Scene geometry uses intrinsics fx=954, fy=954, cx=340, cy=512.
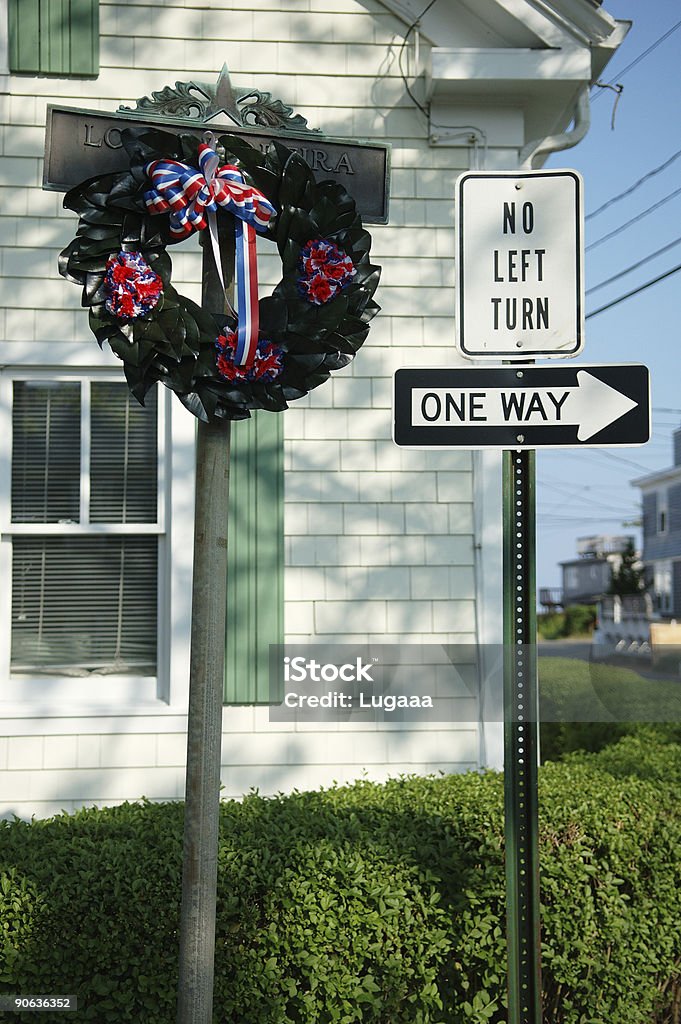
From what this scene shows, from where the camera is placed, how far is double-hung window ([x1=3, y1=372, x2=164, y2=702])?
15.2 feet

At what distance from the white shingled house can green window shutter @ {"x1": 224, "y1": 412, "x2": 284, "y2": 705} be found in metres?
0.01

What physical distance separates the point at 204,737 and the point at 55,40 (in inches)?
153

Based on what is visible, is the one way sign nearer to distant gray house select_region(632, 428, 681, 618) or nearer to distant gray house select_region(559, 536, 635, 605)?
distant gray house select_region(632, 428, 681, 618)

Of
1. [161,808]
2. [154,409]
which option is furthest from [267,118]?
[161,808]

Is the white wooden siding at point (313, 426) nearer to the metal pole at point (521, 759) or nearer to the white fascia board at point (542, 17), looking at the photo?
the white fascia board at point (542, 17)

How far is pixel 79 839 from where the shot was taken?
123 inches

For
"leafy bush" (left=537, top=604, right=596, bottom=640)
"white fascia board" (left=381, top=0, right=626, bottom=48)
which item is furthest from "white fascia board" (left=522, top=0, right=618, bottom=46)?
"leafy bush" (left=537, top=604, right=596, bottom=640)

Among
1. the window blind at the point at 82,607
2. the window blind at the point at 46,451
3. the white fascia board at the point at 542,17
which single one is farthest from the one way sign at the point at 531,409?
the white fascia board at the point at 542,17

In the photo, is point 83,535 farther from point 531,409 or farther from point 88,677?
point 531,409

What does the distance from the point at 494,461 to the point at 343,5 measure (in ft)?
8.08

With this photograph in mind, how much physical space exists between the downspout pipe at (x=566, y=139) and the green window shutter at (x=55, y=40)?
222 centimetres

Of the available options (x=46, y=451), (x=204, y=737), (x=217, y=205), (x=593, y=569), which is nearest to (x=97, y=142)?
(x=217, y=205)

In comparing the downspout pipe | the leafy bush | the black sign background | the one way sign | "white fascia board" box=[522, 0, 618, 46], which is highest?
"white fascia board" box=[522, 0, 618, 46]

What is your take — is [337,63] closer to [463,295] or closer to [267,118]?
[267,118]
